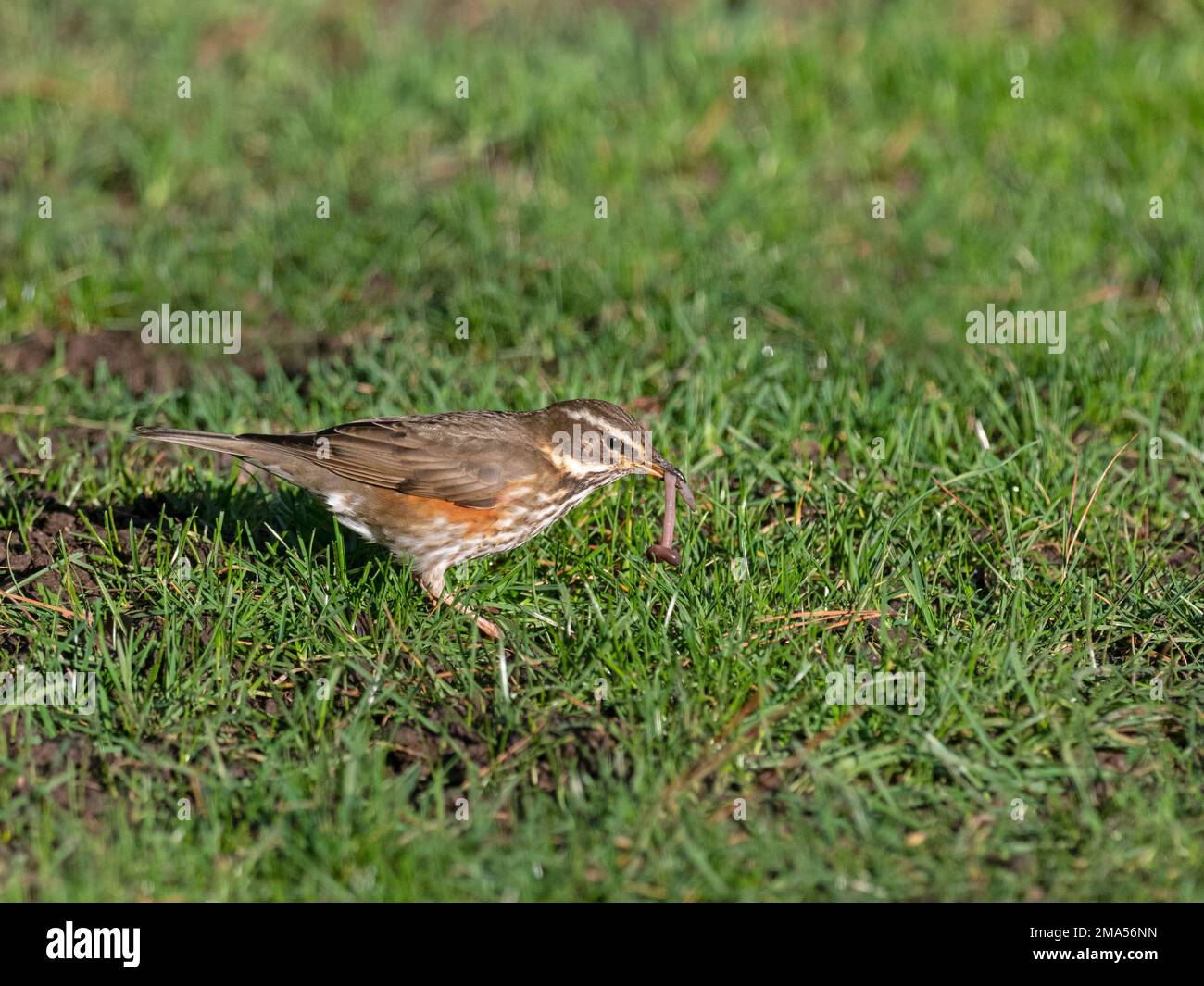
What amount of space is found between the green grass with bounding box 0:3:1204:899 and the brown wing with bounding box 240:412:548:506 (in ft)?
1.39

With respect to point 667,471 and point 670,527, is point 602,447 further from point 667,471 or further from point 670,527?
point 670,527

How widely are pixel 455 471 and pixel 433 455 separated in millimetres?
142

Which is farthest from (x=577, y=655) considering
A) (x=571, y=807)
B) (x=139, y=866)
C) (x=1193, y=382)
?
(x=1193, y=382)

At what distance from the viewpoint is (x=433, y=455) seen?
6914mm

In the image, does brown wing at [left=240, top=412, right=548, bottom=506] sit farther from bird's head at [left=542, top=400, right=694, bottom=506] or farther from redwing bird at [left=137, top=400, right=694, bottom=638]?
bird's head at [left=542, top=400, right=694, bottom=506]

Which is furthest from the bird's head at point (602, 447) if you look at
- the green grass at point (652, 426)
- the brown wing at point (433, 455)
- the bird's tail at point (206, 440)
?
the bird's tail at point (206, 440)

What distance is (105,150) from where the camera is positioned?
1084cm

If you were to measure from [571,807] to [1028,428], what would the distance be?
145 inches

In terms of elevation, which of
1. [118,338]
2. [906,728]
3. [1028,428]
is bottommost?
[906,728]

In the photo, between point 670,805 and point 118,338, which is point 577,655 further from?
point 118,338

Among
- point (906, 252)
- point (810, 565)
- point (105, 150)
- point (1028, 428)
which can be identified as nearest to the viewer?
point (810, 565)

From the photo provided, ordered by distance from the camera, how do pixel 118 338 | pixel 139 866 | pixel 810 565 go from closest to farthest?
pixel 139 866 → pixel 810 565 → pixel 118 338

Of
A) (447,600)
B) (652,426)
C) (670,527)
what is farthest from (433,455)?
(652,426)

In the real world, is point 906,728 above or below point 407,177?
below
